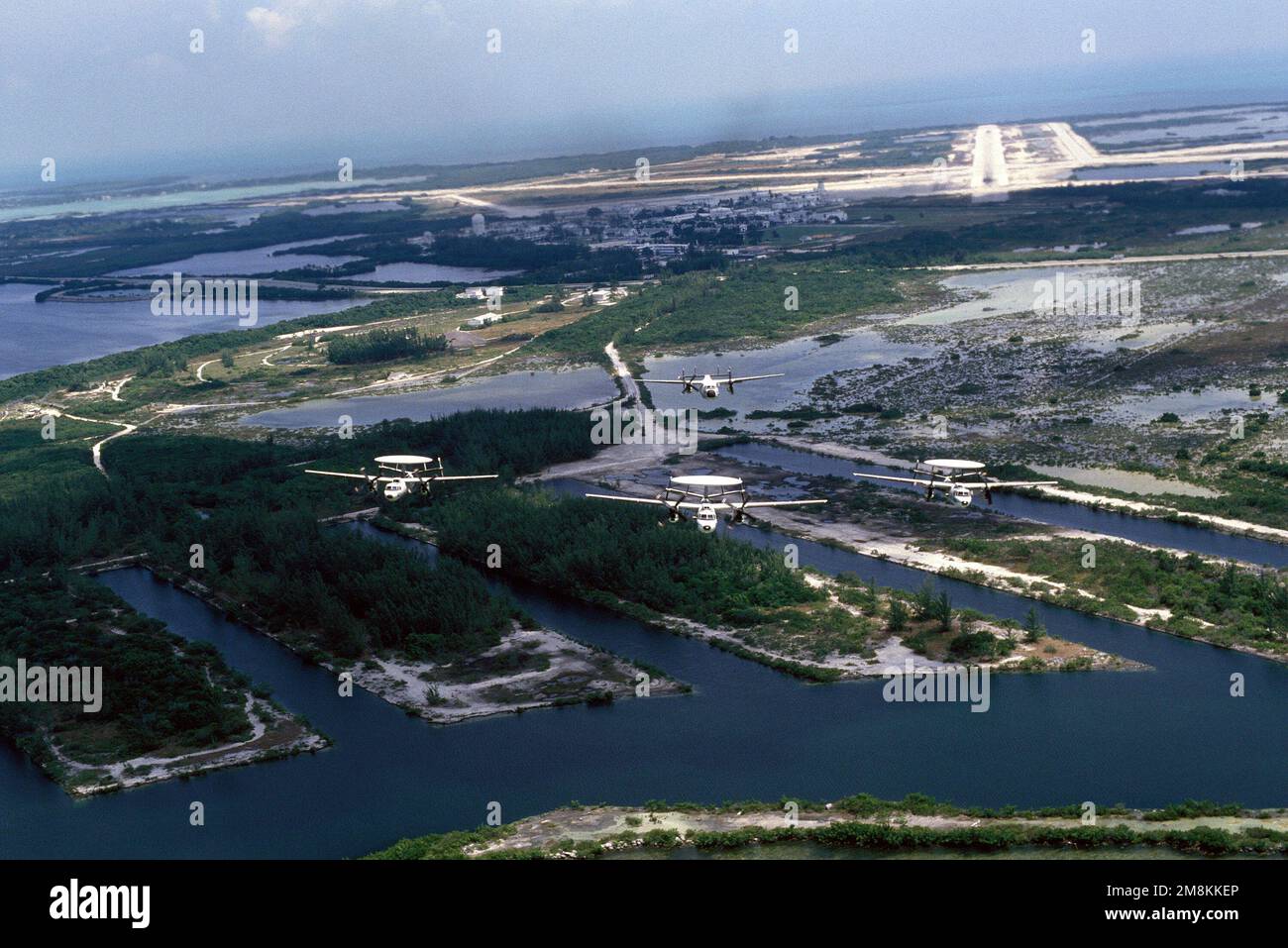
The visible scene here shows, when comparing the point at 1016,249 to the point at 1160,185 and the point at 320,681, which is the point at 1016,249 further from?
the point at 320,681

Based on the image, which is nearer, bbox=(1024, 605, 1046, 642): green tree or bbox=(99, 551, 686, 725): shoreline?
bbox=(99, 551, 686, 725): shoreline

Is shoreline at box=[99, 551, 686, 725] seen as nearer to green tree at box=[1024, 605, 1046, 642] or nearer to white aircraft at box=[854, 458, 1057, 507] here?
green tree at box=[1024, 605, 1046, 642]

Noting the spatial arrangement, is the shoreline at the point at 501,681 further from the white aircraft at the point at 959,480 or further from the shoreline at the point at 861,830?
the white aircraft at the point at 959,480

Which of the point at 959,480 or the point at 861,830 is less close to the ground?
the point at 959,480

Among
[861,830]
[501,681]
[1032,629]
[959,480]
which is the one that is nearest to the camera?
[861,830]

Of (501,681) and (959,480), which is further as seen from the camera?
(959,480)

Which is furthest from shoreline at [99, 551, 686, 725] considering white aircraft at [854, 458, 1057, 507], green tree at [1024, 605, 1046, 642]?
white aircraft at [854, 458, 1057, 507]

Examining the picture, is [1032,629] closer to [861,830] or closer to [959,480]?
[959,480]

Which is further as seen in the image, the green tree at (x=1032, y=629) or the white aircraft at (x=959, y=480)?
the white aircraft at (x=959, y=480)

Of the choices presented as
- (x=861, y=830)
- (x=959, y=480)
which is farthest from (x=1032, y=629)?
(x=861, y=830)

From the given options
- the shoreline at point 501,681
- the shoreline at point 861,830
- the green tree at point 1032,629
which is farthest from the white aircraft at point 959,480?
the shoreline at point 861,830

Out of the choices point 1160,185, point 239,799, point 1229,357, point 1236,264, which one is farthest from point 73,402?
point 1160,185
